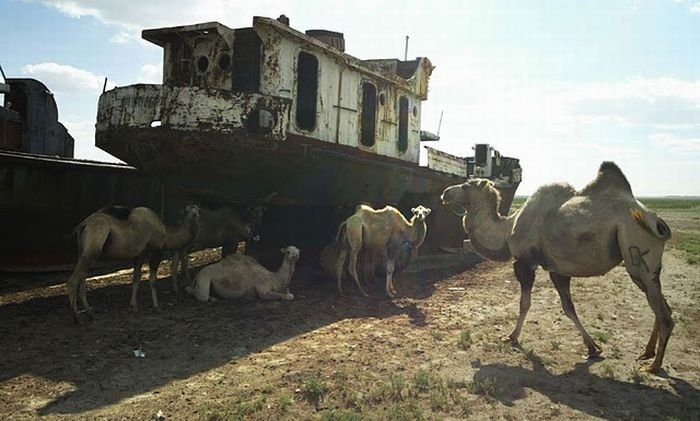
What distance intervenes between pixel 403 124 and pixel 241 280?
8187 millimetres

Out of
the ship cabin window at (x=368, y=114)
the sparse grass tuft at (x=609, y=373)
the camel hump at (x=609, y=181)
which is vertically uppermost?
the ship cabin window at (x=368, y=114)

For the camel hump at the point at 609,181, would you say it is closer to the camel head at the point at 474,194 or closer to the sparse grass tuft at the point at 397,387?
the camel head at the point at 474,194

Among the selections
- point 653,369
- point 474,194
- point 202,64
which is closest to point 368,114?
point 202,64

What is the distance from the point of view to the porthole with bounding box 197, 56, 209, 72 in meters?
11.3

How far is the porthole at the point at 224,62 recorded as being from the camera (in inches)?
431

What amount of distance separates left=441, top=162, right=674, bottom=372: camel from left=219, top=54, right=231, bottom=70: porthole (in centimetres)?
628

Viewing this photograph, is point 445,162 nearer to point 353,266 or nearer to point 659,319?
point 353,266

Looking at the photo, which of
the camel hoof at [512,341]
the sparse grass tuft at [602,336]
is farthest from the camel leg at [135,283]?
the sparse grass tuft at [602,336]

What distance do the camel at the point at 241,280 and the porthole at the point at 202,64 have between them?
14.2 feet

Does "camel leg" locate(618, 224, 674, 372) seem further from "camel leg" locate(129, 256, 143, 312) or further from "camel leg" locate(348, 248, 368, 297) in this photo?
"camel leg" locate(129, 256, 143, 312)

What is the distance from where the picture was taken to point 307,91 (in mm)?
11422

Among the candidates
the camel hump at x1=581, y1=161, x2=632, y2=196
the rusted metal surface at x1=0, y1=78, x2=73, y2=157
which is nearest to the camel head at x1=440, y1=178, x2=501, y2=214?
the camel hump at x1=581, y1=161, x2=632, y2=196

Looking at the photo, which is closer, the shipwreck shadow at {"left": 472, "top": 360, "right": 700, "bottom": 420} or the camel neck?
the shipwreck shadow at {"left": 472, "top": 360, "right": 700, "bottom": 420}

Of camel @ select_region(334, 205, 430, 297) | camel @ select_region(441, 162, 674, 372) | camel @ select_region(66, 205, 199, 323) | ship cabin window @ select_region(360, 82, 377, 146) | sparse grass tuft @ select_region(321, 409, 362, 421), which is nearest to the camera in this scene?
sparse grass tuft @ select_region(321, 409, 362, 421)
